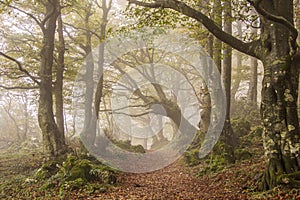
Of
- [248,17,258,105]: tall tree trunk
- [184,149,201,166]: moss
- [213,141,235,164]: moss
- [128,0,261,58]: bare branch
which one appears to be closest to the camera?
[128,0,261,58]: bare branch

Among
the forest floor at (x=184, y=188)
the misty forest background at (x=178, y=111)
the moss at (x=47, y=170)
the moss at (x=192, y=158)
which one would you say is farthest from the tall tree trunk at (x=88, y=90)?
the forest floor at (x=184, y=188)

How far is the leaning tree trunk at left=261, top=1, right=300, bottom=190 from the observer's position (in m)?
7.62

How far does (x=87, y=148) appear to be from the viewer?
61.4 feet

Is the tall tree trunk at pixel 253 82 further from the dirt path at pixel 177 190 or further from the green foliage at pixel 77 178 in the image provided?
the green foliage at pixel 77 178

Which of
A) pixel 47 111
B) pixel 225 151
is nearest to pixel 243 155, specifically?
pixel 225 151

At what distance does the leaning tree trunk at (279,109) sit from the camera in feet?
25.0

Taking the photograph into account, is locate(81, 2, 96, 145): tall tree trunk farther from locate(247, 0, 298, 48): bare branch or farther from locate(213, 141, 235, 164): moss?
locate(247, 0, 298, 48): bare branch

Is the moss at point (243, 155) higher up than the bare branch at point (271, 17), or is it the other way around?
the bare branch at point (271, 17)

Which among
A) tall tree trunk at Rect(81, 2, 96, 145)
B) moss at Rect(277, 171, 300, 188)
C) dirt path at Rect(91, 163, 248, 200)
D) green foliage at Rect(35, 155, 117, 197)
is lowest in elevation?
dirt path at Rect(91, 163, 248, 200)

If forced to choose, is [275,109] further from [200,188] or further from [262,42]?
[200,188]

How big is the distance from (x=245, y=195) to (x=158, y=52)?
20211 millimetres

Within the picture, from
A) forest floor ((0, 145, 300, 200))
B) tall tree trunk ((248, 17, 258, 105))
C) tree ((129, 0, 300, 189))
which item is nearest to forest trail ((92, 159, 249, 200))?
forest floor ((0, 145, 300, 200))

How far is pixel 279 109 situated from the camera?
7.89 m

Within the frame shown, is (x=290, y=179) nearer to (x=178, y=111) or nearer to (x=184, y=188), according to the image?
(x=184, y=188)
